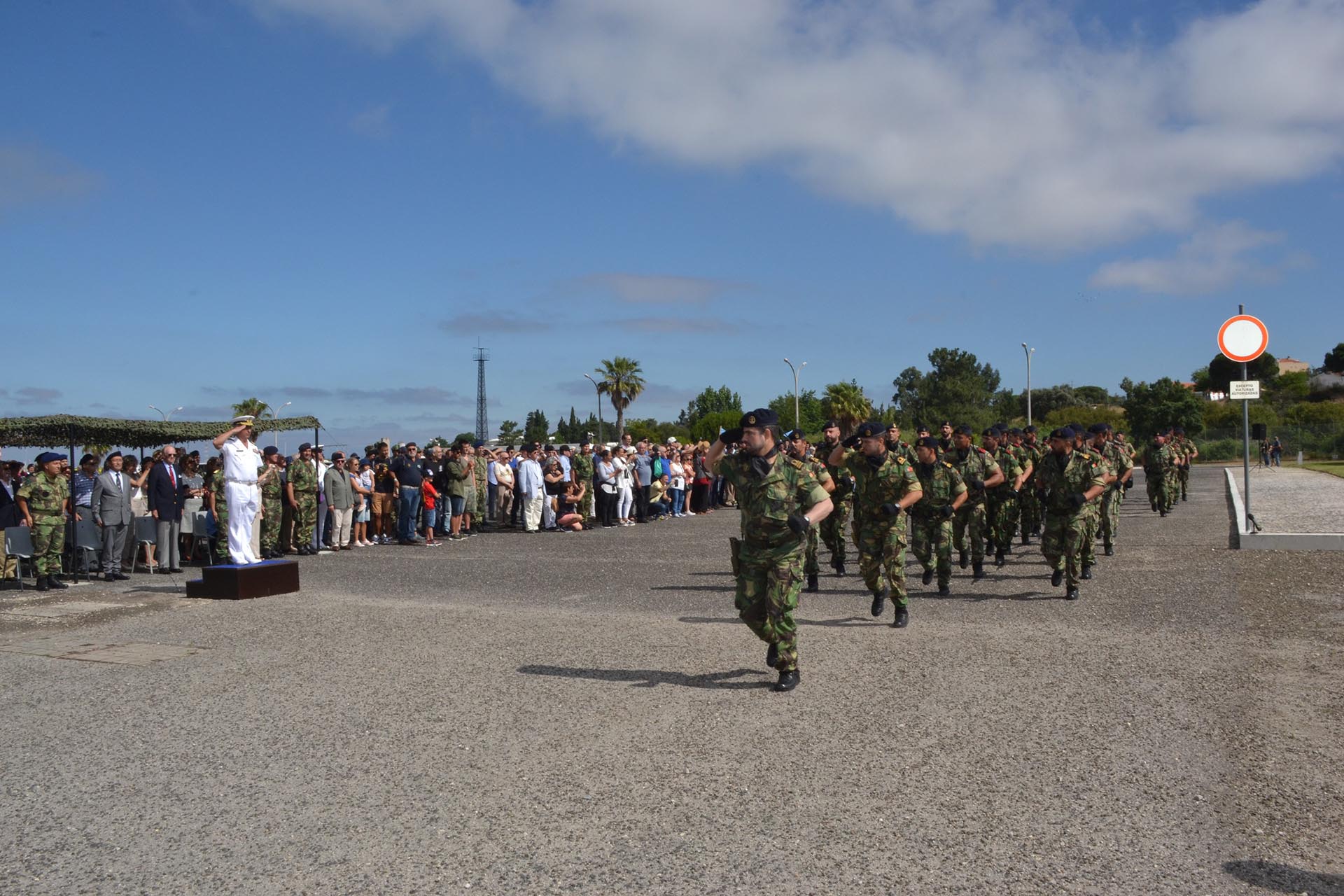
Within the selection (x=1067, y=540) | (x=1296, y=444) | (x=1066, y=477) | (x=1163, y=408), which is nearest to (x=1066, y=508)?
(x=1066, y=477)

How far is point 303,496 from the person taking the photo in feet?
53.1

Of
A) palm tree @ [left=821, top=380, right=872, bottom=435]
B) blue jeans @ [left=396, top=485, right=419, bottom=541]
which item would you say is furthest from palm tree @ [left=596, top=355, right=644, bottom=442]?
blue jeans @ [left=396, top=485, right=419, bottom=541]

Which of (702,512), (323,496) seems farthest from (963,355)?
(323,496)

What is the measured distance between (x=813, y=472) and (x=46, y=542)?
9.53 meters

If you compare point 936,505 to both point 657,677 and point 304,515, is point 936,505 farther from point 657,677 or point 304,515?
point 304,515

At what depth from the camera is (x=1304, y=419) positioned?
7981 centimetres

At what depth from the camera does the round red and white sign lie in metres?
14.2

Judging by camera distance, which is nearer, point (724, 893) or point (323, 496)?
point (724, 893)

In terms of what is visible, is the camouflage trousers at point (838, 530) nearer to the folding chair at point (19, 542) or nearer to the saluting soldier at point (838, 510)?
the saluting soldier at point (838, 510)

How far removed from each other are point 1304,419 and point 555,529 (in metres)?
78.2

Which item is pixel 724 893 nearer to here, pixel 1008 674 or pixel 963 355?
pixel 1008 674

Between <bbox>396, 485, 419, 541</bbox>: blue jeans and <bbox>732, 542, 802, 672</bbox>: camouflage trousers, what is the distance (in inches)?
486

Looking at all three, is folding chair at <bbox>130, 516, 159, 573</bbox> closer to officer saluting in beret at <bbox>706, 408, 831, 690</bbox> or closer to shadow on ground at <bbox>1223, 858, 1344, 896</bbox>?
officer saluting in beret at <bbox>706, 408, 831, 690</bbox>

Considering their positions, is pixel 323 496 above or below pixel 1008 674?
above
